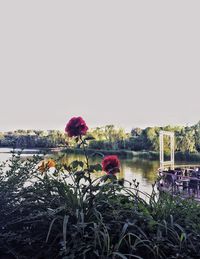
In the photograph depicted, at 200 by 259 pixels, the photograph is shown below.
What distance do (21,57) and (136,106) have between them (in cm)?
426

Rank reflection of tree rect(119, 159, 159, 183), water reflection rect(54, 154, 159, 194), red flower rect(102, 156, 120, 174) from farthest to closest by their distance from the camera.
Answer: reflection of tree rect(119, 159, 159, 183), water reflection rect(54, 154, 159, 194), red flower rect(102, 156, 120, 174)

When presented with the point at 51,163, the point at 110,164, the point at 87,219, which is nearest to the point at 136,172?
the point at 110,164

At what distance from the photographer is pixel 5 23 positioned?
4.79 metres

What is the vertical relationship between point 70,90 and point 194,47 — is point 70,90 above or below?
below

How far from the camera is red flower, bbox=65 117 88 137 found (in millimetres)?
2014

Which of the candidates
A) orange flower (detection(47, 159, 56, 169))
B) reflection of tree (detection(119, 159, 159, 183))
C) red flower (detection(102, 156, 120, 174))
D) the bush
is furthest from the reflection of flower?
reflection of tree (detection(119, 159, 159, 183))

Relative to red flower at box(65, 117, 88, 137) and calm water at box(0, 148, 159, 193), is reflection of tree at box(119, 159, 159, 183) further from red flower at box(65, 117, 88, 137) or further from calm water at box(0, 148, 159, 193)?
red flower at box(65, 117, 88, 137)

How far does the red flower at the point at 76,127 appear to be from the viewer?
2014 millimetres

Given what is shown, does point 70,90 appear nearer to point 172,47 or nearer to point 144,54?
point 144,54

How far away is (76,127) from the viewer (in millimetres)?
2016

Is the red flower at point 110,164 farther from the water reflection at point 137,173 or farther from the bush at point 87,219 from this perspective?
the bush at point 87,219

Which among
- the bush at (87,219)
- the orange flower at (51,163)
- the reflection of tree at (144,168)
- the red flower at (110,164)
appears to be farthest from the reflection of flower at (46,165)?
the reflection of tree at (144,168)

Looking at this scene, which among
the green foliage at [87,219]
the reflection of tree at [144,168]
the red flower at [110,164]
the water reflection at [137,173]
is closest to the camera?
the green foliage at [87,219]

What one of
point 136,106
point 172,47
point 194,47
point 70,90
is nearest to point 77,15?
point 70,90
